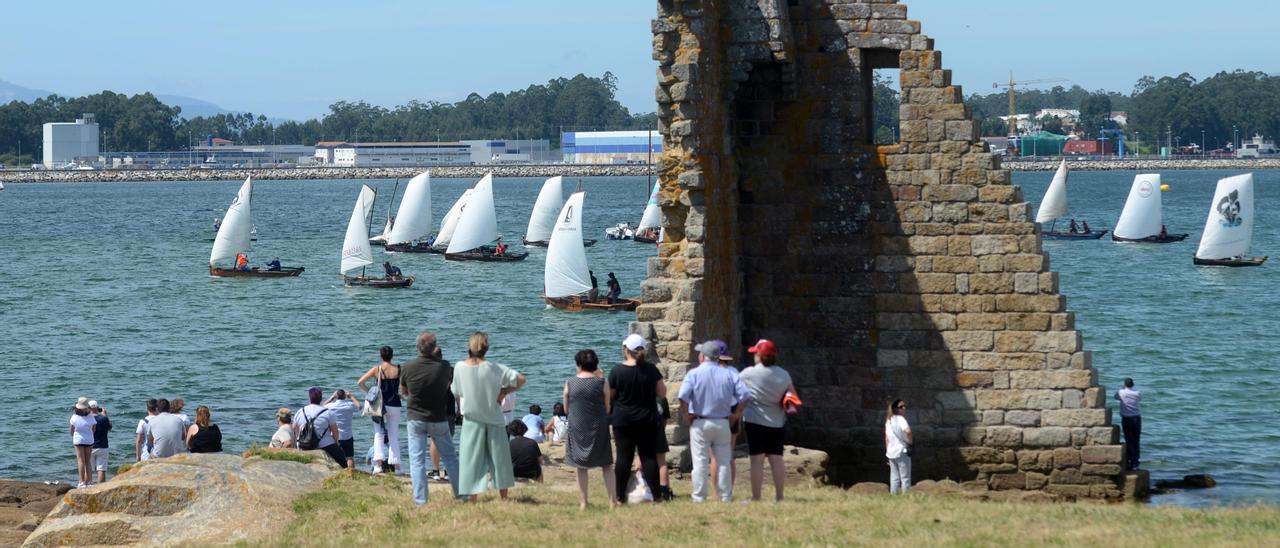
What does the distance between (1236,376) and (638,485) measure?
24739mm

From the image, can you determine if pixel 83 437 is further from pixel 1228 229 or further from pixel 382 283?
pixel 1228 229

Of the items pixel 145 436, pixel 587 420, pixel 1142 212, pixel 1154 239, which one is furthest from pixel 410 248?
pixel 587 420

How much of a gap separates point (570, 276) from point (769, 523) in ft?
138

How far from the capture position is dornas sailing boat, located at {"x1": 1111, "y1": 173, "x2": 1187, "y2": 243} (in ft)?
278

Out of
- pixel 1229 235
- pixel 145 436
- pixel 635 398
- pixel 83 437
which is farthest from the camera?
pixel 1229 235

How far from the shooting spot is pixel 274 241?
3866 inches

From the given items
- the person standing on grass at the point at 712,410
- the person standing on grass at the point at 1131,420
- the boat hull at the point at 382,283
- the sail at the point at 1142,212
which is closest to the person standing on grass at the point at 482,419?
the person standing on grass at the point at 712,410

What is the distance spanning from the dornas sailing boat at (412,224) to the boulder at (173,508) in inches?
2801

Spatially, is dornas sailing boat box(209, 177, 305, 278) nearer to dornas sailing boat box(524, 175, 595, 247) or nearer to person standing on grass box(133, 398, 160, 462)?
dornas sailing boat box(524, 175, 595, 247)

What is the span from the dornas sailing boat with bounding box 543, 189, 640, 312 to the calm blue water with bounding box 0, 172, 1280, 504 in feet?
3.35

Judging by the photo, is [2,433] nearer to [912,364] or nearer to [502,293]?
[912,364]

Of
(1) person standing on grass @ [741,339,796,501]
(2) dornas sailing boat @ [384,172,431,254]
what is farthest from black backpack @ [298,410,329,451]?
(2) dornas sailing boat @ [384,172,431,254]

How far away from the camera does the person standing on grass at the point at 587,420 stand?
43.3ft

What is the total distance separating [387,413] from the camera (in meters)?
16.8
